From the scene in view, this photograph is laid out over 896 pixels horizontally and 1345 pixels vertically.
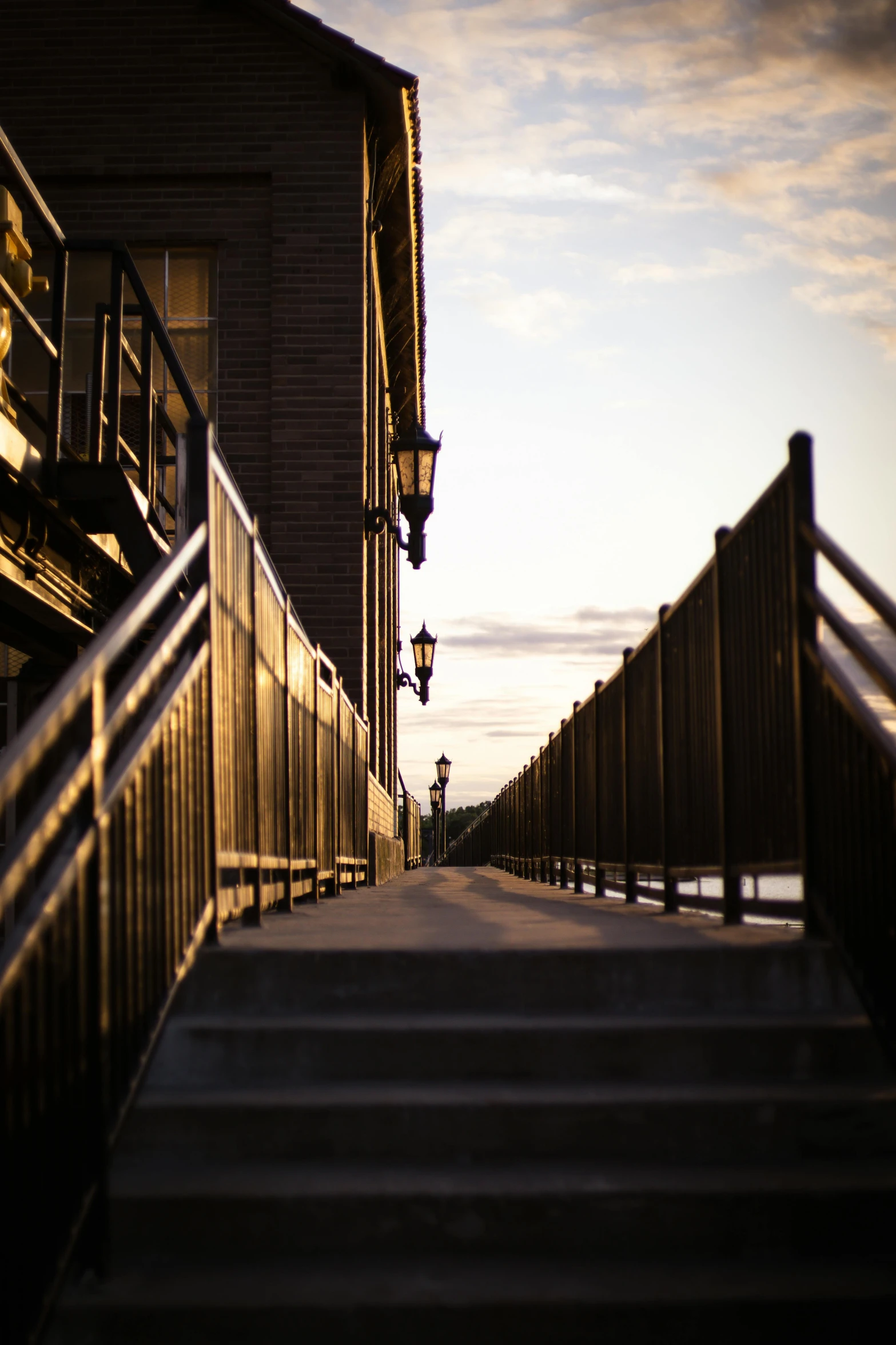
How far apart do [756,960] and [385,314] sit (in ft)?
61.0

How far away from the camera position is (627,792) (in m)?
8.02

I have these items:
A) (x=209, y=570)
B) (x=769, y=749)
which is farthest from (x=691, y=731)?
(x=209, y=570)

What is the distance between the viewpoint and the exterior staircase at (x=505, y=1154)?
3.01 meters

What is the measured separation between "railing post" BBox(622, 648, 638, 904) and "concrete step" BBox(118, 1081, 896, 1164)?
433 centimetres

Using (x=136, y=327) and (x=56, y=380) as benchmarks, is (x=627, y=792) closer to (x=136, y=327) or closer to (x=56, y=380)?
(x=56, y=380)

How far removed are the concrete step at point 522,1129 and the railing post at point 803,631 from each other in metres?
0.89

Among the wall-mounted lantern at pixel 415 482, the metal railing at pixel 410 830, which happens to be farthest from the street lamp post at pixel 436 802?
the wall-mounted lantern at pixel 415 482

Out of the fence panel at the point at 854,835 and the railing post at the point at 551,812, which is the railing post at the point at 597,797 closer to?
the railing post at the point at 551,812

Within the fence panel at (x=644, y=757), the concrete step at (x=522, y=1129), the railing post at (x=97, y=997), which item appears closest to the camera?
the railing post at (x=97, y=997)

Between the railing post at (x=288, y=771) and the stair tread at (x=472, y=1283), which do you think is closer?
the stair tread at (x=472, y=1283)

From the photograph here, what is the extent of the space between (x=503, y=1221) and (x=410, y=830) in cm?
2525

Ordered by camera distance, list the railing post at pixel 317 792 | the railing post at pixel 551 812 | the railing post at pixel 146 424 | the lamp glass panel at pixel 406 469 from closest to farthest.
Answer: the railing post at pixel 317 792, the railing post at pixel 146 424, the railing post at pixel 551 812, the lamp glass panel at pixel 406 469

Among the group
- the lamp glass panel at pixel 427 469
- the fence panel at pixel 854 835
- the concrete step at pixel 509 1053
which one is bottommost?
the concrete step at pixel 509 1053

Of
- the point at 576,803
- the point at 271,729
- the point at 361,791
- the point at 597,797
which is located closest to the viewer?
the point at 271,729
